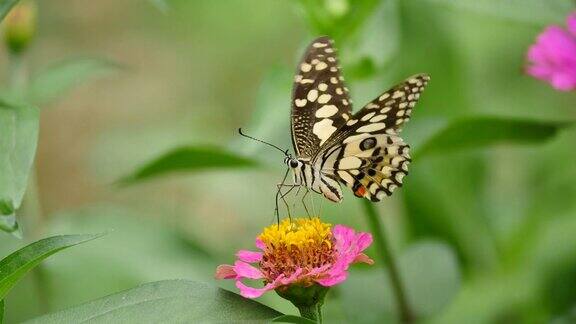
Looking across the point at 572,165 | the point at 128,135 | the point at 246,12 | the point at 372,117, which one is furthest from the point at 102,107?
the point at 372,117

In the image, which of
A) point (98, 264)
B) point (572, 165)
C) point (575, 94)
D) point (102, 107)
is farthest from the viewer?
point (102, 107)

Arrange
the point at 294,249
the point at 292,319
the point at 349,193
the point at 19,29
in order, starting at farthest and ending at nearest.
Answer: the point at 349,193 < the point at 19,29 < the point at 294,249 < the point at 292,319

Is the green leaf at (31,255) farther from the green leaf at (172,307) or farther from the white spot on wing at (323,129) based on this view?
the white spot on wing at (323,129)

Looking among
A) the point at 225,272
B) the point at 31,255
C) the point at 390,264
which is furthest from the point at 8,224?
the point at 390,264

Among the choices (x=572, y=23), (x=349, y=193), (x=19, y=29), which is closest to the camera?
(x=572, y=23)

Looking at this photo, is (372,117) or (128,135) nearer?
(372,117)

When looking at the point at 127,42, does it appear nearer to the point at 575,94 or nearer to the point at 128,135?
the point at 128,135

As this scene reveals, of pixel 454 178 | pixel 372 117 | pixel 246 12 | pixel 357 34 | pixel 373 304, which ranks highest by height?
pixel 246 12

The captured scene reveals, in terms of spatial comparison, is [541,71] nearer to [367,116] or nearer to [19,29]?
[367,116]

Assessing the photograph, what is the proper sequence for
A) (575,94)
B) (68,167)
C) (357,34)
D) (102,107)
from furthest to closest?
(102,107)
(68,167)
(575,94)
(357,34)
